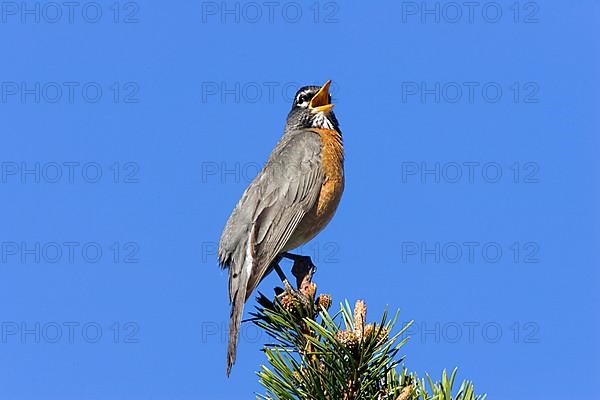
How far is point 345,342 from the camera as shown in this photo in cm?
428

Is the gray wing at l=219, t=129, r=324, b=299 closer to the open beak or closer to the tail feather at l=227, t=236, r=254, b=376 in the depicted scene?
the tail feather at l=227, t=236, r=254, b=376

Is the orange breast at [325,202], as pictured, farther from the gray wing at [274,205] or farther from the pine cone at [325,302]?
the pine cone at [325,302]

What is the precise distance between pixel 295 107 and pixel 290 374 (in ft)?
20.3

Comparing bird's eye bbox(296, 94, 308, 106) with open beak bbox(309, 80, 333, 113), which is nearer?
open beak bbox(309, 80, 333, 113)

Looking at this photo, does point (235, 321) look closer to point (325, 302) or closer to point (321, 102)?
point (325, 302)

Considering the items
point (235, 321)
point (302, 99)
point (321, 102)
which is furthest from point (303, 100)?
point (235, 321)

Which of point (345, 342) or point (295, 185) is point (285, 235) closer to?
point (295, 185)

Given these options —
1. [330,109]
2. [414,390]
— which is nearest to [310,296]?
[414,390]

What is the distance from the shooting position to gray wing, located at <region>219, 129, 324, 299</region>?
313 inches

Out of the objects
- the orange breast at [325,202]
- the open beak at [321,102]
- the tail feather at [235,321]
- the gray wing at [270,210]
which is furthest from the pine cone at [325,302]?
the open beak at [321,102]

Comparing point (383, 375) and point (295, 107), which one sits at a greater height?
point (295, 107)

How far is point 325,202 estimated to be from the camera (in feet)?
28.3

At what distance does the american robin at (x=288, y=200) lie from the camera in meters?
7.85

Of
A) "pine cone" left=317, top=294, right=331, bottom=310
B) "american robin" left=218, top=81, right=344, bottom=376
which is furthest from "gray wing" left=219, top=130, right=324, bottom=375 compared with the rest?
Answer: "pine cone" left=317, top=294, right=331, bottom=310
